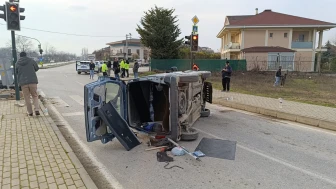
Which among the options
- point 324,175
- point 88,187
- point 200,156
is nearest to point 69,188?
point 88,187

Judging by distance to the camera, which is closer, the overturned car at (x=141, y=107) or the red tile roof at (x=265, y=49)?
the overturned car at (x=141, y=107)

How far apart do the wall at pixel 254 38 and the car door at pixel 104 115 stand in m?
32.6

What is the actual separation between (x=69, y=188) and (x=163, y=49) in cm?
2925

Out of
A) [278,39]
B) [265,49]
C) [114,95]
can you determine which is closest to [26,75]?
[114,95]

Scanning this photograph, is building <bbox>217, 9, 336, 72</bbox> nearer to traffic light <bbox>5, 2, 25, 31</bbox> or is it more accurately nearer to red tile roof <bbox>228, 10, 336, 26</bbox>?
red tile roof <bbox>228, 10, 336, 26</bbox>

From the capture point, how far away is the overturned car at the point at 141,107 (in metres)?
4.97

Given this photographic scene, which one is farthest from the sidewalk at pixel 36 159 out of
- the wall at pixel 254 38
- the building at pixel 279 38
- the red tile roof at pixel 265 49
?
the wall at pixel 254 38

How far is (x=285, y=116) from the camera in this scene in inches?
324

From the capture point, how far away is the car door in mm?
4860

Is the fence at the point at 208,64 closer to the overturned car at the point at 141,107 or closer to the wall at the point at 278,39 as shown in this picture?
the wall at the point at 278,39

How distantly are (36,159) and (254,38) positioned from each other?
114 feet

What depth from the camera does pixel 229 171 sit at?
4.20 meters

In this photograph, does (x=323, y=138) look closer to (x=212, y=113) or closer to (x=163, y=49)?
(x=212, y=113)

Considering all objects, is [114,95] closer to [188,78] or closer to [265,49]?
[188,78]
